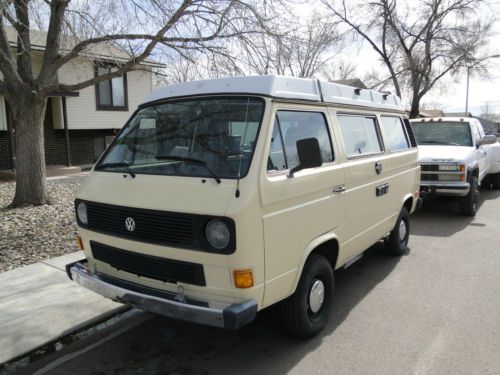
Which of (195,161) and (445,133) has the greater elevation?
(445,133)

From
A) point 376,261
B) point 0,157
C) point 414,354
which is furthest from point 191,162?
point 0,157

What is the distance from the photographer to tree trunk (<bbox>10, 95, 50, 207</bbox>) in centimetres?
816

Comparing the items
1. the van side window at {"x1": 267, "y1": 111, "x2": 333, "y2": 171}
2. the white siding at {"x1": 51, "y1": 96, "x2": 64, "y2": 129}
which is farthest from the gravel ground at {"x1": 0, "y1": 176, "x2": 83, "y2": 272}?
the white siding at {"x1": 51, "y1": 96, "x2": 64, "y2": 129}

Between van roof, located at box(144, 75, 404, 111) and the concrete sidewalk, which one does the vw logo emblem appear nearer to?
van roof, located at box(144, 75, 404, 111)

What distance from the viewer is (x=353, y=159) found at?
14.0 feet

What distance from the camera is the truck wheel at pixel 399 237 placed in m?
5.82

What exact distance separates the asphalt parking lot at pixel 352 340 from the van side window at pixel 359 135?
5.11 feet

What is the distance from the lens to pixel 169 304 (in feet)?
9.84

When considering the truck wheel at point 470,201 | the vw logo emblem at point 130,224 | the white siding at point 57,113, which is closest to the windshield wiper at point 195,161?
the vw logo emblem at point 130,224

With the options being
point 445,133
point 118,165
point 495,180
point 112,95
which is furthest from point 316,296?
point 112,95

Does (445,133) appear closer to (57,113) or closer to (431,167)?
(431,167)

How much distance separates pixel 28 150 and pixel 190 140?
599cm

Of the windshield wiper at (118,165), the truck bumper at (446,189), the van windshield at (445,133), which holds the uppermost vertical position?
the van windshield at (445,133)

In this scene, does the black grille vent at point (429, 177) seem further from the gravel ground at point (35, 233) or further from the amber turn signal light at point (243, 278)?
the amber turn signal light at point (243, 278)
